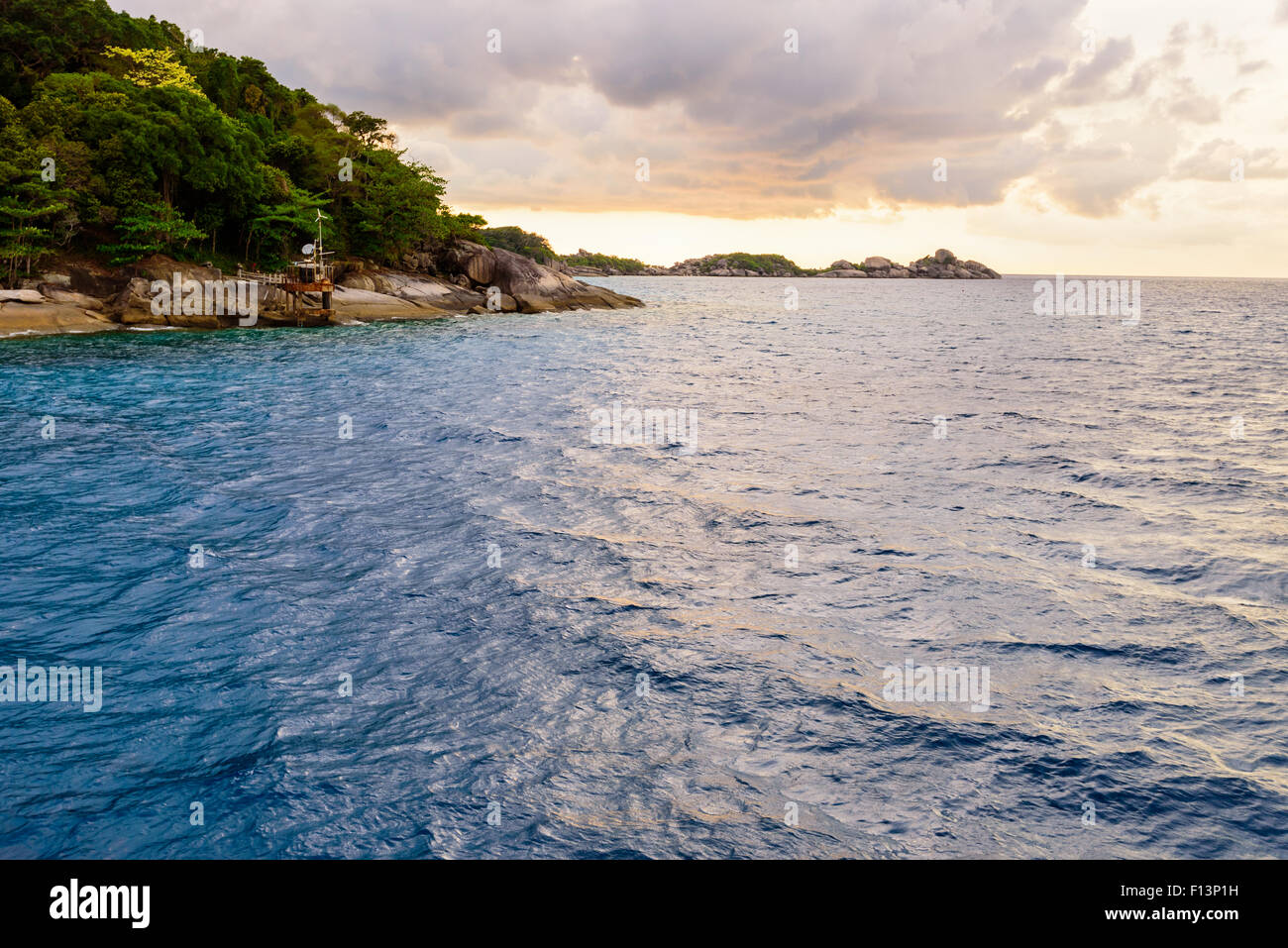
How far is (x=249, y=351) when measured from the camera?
38.2 meters

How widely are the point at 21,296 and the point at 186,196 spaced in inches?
641

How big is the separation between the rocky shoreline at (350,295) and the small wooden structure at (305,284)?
0.37m

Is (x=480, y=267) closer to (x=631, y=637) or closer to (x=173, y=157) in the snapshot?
(x=173, y=157)

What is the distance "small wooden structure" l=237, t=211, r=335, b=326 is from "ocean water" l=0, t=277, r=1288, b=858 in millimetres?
30960

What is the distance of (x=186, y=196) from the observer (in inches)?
2073

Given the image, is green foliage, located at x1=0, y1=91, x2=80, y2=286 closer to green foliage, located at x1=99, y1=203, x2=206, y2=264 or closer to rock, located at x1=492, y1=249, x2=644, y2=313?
green foliage, located at x1=99, y1=203, x2=206, y2=264

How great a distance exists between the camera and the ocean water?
6508 mm

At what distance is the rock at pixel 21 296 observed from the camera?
128 feet

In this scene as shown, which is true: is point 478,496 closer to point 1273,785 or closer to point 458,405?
point 458,405

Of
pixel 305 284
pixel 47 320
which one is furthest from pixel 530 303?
pixel 47 320

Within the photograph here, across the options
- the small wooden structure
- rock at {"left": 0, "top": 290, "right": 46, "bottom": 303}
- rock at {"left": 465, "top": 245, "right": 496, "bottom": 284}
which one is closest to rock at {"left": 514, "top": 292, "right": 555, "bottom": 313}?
rock at {"left": 465, "top": 245, "right": 496, "bottom": 284}

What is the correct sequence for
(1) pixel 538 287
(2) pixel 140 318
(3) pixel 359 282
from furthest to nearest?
(1) pixel 538 287, (3) pixel 359 282, (2) pixel 140 318

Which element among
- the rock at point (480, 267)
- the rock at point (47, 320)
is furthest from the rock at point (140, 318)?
the rock at point (480, 267)

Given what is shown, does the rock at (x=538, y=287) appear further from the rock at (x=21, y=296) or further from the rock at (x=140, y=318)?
the rock at (x=21, y=296)
